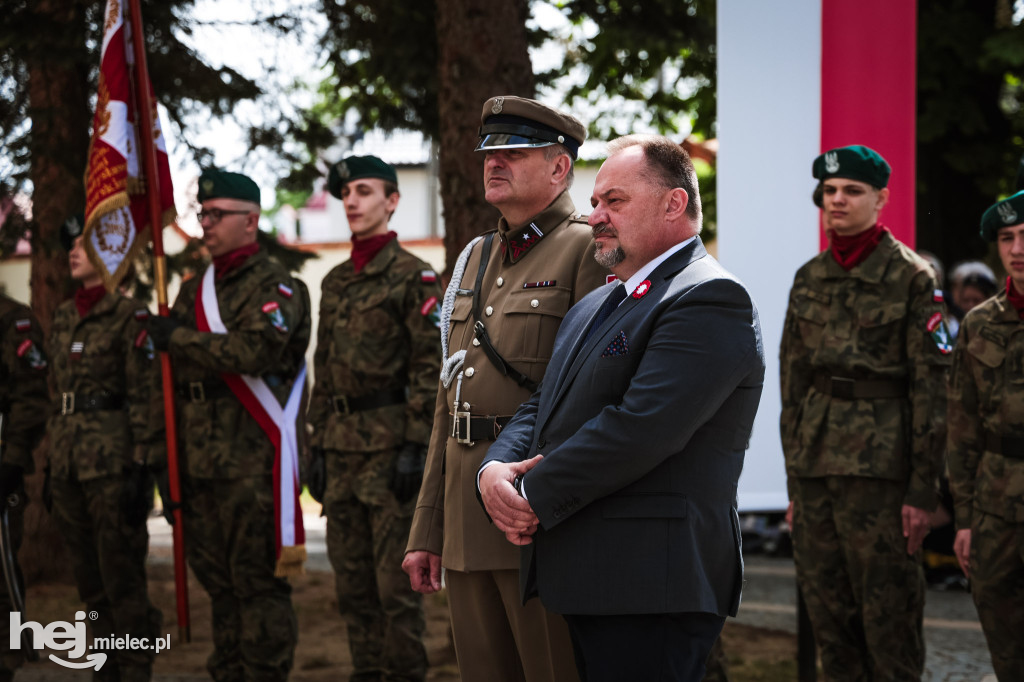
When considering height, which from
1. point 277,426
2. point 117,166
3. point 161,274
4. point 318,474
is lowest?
point 318,474

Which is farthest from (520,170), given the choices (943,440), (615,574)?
(943,440)

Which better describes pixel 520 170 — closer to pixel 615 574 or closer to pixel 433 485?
pixel 433 485

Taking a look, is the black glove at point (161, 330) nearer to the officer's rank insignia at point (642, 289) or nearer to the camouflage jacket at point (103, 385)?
the camouflage jacket at point (103, 385)

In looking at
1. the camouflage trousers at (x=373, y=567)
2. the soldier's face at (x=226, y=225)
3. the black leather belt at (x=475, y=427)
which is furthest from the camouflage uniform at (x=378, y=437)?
the black leather belt at (x=475, y=427)

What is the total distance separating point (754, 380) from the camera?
274 centimetres

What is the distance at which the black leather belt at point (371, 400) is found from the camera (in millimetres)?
5086

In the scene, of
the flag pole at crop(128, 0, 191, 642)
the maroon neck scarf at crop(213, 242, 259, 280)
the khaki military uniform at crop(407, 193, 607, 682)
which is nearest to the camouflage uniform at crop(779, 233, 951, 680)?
the khaki military uniform at crop(407, 193, 607, 682)

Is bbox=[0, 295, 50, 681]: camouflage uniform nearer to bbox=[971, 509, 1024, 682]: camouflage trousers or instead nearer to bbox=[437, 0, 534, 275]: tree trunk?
bbox=[437, 0, 534, 275]: tree trunk

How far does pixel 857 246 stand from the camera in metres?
4.70

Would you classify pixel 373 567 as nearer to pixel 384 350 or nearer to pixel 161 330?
pixel 384 350

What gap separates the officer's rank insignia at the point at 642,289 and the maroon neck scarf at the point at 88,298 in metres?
3.81

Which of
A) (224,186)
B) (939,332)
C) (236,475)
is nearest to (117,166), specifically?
(224,186)

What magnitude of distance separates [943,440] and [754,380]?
88.6 inches

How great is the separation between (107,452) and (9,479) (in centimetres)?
69
